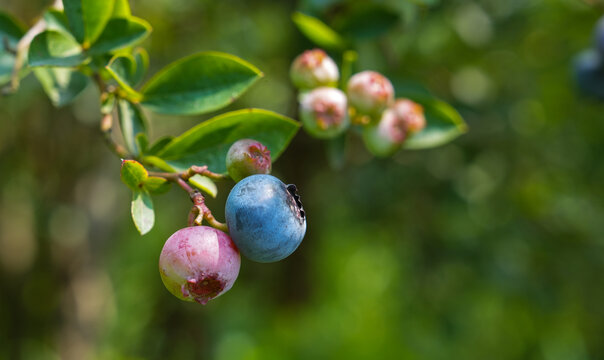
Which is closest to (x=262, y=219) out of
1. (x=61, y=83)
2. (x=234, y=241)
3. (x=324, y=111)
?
(x=234, y=241)

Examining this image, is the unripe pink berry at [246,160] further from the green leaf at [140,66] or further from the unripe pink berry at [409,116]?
the unripe pink berry at [409,116]

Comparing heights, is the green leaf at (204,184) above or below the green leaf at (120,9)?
below

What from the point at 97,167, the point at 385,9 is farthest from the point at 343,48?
the point at 97,167

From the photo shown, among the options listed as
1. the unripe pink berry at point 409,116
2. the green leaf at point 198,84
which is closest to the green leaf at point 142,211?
the green leaf at point 198,84

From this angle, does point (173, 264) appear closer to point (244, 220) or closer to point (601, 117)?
point (244, 220)

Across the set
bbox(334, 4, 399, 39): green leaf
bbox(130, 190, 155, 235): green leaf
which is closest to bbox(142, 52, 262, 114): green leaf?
bbox(130, 190, 155, 235): green leaf

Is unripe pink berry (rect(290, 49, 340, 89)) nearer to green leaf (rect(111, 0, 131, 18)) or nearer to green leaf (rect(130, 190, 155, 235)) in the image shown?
green leaf (rect(111, 0, 131, 18))
